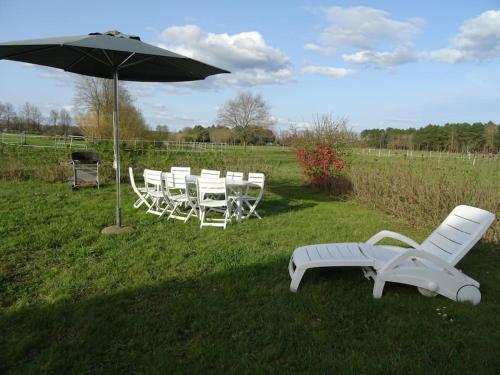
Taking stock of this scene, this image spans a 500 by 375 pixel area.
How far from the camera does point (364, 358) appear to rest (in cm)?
276

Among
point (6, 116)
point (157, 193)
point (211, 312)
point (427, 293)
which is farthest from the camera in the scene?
point (6, 116)

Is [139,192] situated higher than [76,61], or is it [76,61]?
[76,61]

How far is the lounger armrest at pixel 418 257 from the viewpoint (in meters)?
3.61

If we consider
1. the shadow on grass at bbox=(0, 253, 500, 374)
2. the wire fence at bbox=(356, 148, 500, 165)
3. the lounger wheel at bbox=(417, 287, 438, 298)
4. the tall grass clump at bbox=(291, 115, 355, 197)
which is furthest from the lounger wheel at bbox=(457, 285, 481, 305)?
the tall grass clump at bbox=(291, 115, 355, 197)

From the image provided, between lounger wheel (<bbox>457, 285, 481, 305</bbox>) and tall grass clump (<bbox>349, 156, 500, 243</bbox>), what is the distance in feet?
8.56

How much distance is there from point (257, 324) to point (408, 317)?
4.51 feet

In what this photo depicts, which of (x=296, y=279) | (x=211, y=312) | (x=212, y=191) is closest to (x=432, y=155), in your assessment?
(x=212, y=191)

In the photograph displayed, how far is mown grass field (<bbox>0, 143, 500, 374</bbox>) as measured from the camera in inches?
107

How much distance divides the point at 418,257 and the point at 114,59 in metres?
5.22

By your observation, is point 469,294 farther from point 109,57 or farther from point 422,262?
point 109,57

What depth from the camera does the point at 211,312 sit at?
11.2 ft

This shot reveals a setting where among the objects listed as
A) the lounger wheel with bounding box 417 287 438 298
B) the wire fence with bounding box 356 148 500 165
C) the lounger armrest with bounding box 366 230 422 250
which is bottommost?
the lounger wheel with bounding box 417 287 438 298

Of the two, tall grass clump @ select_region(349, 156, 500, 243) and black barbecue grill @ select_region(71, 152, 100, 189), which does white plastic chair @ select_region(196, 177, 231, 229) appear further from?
black barbecue grill @ select_region(71, 152, 100, 189)

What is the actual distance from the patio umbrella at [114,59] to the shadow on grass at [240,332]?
291 centimetres
